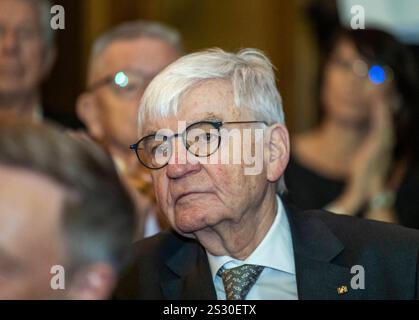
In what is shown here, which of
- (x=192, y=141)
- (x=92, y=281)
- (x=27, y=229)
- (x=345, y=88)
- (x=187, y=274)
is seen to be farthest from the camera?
(x=345, y=88)

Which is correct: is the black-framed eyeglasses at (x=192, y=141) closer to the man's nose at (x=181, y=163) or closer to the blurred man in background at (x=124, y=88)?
the man's nose at (x=181, y=163)

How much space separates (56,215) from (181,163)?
38.4 inches

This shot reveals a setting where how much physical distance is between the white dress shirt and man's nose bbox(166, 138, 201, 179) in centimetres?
32

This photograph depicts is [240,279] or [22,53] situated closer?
[240,279]

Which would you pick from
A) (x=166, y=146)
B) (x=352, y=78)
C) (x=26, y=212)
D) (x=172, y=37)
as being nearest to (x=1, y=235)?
(x=26, y=212)

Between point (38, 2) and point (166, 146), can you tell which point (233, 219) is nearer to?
point (166, 146)

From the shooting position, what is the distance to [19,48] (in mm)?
4430

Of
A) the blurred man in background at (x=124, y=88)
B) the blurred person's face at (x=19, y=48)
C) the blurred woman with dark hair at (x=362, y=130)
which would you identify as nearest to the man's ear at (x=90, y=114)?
the blurred man in background at (x=124, y=88)

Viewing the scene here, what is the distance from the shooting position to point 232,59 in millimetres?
3051

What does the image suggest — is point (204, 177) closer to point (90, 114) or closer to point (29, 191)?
point (29, 191)

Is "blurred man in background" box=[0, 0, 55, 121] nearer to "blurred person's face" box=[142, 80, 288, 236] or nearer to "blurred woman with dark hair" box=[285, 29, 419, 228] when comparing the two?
"blurred woman with dark hair" box=[285, 29, 419, 228]

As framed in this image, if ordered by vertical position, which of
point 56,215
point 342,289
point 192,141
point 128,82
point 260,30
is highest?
point 260,30

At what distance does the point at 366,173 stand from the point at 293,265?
215cm

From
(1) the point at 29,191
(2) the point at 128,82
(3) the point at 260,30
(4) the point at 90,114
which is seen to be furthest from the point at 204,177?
(3) the point at 260,30
